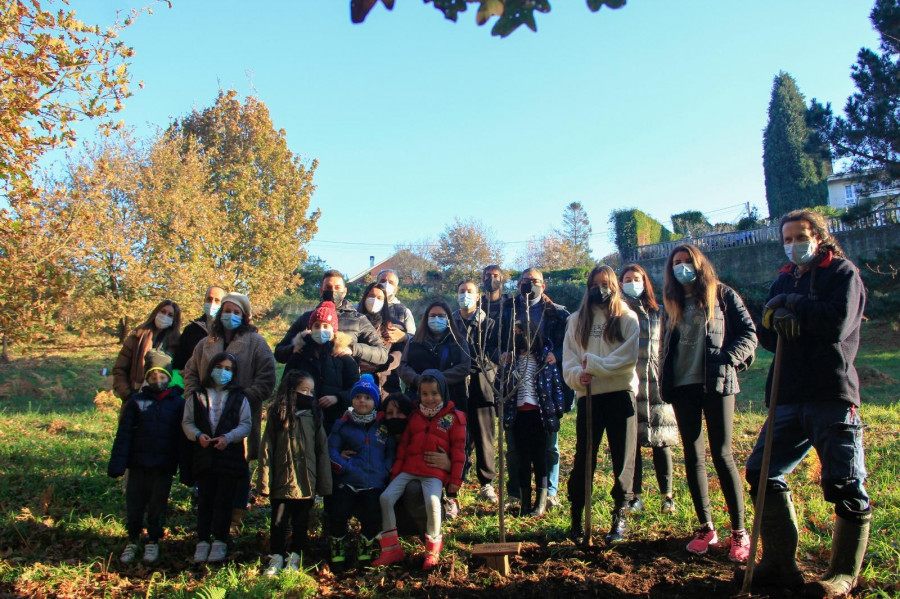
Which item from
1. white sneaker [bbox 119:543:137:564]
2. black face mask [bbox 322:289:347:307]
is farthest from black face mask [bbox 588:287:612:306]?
white sneaker [bbox 119:543:137:564]

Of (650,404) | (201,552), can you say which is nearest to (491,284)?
(650,404)

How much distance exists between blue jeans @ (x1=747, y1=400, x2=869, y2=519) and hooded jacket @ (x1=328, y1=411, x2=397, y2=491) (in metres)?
2.61

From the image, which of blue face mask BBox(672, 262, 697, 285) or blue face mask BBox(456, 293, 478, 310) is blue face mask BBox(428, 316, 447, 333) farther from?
blue face mask BBox(672, 262, 697, 285)

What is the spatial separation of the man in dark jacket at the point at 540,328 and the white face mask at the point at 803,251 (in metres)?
2.12

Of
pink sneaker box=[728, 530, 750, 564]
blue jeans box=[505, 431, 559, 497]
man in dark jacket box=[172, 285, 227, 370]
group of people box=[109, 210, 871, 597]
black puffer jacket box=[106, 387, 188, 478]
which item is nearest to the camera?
group of people box=[109, 210, 871, 597]

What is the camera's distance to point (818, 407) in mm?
3271

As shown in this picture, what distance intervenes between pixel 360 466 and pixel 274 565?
2.89 ft

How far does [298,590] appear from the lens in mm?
3910

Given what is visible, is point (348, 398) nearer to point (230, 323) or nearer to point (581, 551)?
point (230, 323)

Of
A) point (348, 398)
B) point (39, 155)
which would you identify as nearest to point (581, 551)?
point (348, 398)

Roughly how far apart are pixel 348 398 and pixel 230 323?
1.24m

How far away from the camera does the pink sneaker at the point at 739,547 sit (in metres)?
3.82

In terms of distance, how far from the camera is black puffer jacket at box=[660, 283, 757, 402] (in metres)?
3.95

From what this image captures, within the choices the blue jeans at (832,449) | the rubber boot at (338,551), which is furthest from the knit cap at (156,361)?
the blue jeans at (832,449)
